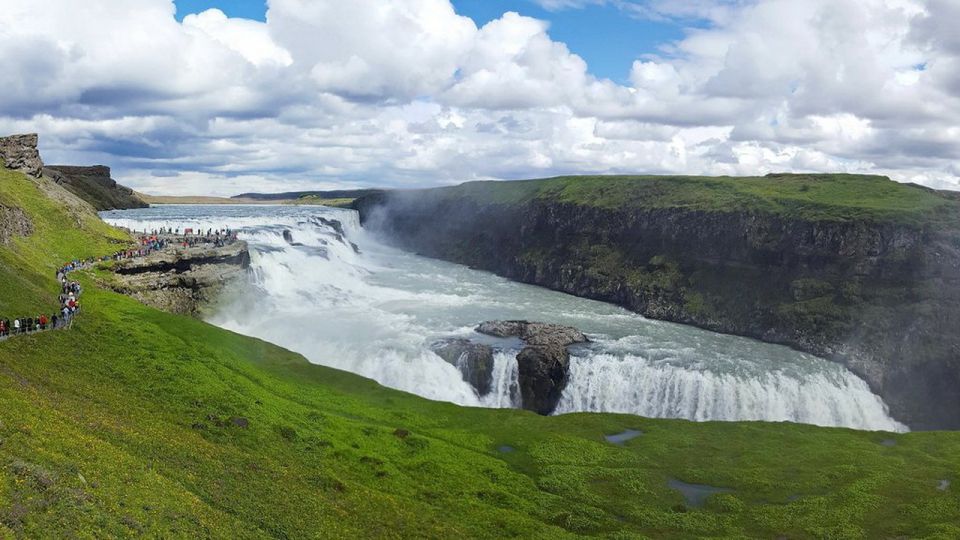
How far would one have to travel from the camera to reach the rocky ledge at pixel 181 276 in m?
67.0

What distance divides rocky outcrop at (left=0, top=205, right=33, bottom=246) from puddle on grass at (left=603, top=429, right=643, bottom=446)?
5730 cm

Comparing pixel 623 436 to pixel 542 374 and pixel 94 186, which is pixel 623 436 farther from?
pixel 94 186

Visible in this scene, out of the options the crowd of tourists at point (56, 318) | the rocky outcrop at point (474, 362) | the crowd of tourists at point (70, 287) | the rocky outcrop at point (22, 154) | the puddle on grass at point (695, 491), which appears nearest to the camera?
the crowd of tourists at point (56, 318)

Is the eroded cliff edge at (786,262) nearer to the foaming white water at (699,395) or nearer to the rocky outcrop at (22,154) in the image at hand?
the foaming white water at (699,395)

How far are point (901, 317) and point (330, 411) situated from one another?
268ft

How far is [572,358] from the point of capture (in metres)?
73.3

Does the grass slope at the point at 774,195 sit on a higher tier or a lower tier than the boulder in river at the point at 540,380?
higher

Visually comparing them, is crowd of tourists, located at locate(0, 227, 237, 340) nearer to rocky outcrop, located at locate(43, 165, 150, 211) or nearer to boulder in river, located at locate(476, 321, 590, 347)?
boulder in river, located at locate(476, 321, 590, 347)

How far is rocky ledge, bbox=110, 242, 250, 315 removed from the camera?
67000 mm

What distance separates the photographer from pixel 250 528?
83.3 ft

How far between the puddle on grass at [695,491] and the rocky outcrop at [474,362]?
1140 inches

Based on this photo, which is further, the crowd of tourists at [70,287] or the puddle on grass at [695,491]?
the puddle on grass at [695,491]

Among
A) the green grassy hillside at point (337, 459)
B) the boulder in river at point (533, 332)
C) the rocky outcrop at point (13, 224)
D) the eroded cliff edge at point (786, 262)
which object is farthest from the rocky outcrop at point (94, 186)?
the boulder in river at point (533, 332)

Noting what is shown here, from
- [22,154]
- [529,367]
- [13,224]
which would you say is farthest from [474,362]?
[22,154]
